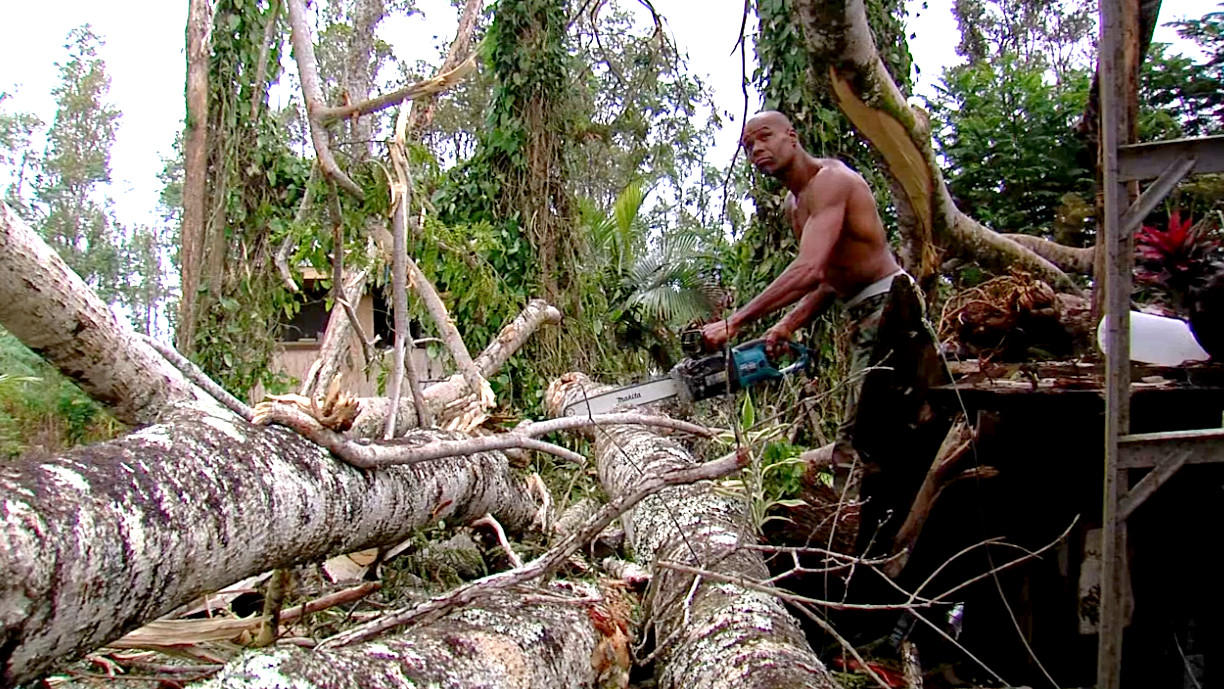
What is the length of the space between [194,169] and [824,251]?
6.05 meters

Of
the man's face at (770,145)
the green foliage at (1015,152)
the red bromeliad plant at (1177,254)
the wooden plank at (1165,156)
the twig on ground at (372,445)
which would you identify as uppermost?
the green foliage at (1015,152)

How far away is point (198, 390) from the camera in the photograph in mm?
2441

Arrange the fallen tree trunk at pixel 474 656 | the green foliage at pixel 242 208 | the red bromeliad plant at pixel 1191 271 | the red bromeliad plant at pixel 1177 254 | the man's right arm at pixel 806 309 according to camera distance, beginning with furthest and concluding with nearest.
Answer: the green foliage at pixel 242 208, the man's right arm at pixel 806 309, the red bromeliad plant at pixel 1177 254, the red bromeliad plant at pixel 1191 271, the fallen tree trunk at pixel 474 656

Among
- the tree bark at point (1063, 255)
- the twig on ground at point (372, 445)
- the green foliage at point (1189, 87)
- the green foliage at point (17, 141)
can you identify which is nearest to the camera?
the twig on ground at point (372, 445)

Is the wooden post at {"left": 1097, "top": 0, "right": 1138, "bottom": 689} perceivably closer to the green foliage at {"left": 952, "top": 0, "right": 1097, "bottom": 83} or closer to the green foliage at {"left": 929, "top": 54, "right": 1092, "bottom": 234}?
the green foliage at {"left": 929, "top": 54, "right": 1092, "bottom": 234}

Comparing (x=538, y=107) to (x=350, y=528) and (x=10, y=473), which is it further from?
(x=10, y=473)

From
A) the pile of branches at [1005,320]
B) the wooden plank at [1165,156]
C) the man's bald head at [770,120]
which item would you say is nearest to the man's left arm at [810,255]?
the man's bald head at [770,120]

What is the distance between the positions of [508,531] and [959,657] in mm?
1855

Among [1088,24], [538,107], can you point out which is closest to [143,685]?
[538,107]

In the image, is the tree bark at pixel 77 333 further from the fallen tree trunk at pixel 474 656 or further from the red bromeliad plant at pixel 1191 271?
the red bromeliad plant at pixel 1191 271

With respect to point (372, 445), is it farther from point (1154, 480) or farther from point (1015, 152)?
point (1015, 152)

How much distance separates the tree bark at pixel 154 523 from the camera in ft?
5.04

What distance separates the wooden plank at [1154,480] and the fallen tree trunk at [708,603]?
0.98 meters

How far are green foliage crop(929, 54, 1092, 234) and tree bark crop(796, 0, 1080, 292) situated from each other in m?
4.73
